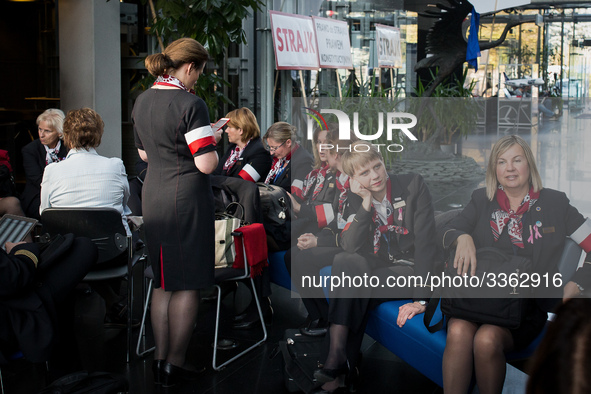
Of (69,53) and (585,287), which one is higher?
(69,53)

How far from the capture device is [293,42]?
21.0 feet

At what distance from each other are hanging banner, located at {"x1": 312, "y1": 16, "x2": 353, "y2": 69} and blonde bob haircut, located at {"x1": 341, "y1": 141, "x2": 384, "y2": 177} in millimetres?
4128

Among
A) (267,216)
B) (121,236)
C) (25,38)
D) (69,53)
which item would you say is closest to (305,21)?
(69,53)

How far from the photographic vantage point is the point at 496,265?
2.44 metres

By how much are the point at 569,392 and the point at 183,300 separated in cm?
240

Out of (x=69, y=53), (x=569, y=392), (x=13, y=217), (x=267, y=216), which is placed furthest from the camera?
(x=69, y=53)

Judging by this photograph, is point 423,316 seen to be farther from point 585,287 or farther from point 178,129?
point 178,129

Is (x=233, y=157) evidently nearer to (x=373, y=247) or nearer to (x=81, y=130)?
(x=81, y=130)

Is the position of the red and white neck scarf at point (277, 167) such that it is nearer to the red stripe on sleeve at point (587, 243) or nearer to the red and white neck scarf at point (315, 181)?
the red and white neck scarf at point (315, 181)

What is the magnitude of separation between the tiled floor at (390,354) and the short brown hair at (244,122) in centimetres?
137

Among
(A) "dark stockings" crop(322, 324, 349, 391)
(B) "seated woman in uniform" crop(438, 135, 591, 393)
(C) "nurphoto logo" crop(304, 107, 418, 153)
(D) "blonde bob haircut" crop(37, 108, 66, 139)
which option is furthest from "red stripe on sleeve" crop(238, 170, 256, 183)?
(B) "seated woman in uniform" crop(438, 135, 591, 393)

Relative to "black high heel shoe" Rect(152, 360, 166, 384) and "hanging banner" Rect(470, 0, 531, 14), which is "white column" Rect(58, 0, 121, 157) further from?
"black high heel shoe" Rect(152, 360, 166, 384)

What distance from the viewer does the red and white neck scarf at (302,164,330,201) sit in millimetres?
3628

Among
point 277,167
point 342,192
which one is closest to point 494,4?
point 277,167
